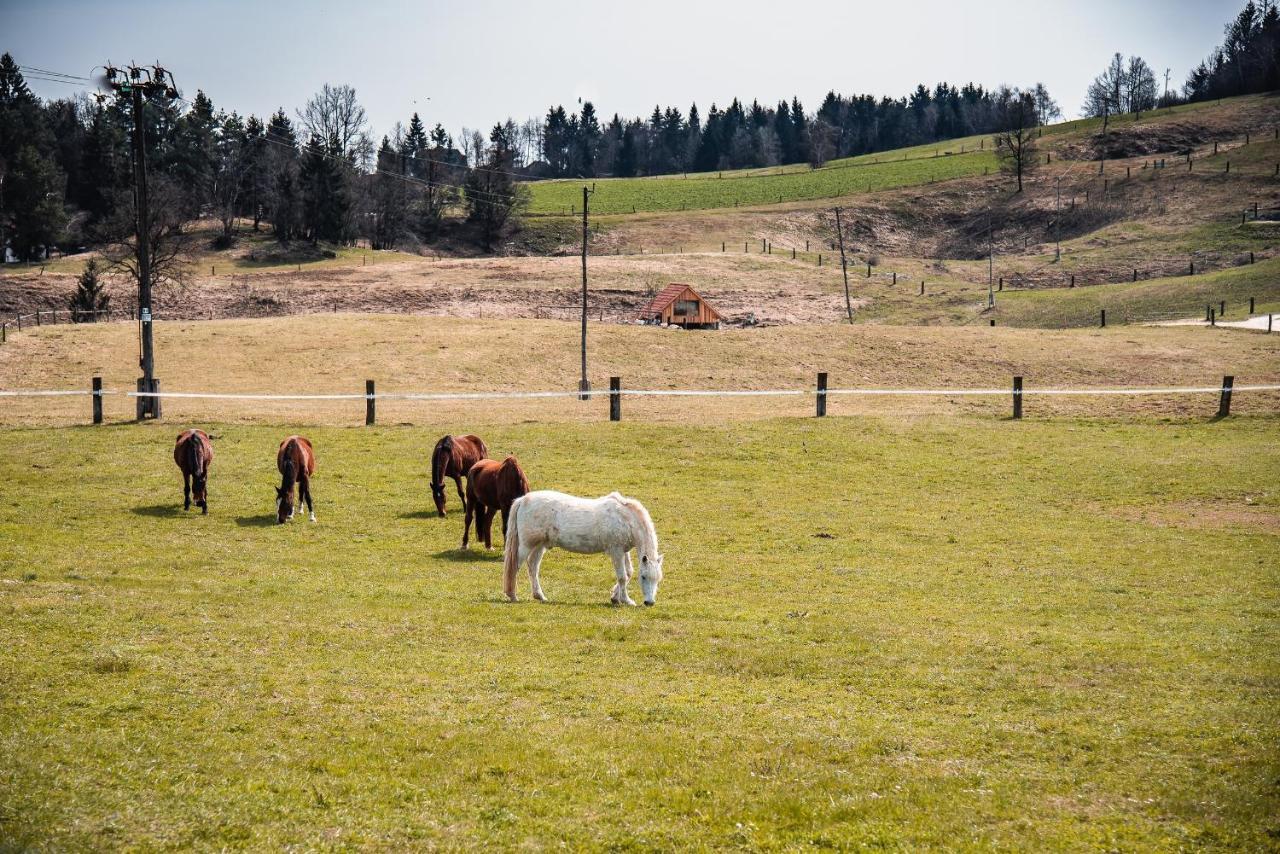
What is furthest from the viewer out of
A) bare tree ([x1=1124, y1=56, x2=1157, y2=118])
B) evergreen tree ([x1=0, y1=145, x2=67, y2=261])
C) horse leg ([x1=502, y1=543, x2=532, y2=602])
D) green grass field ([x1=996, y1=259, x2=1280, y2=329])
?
bare tree ([x1=1124, y1=56, x2=1157, y2=118])

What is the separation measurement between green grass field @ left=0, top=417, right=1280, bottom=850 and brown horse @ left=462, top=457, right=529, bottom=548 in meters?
0.81

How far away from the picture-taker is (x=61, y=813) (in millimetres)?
7027

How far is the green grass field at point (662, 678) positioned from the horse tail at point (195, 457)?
2.98 feet

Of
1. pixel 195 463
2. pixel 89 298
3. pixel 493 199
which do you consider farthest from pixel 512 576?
pixel 493 199

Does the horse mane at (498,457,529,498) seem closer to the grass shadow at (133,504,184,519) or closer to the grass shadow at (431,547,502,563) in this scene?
the grass shadow at (431,547,502,563)

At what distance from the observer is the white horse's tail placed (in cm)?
1373

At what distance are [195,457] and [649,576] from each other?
11.2 meters

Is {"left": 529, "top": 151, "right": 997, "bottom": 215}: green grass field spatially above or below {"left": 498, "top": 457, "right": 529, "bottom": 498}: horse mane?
above

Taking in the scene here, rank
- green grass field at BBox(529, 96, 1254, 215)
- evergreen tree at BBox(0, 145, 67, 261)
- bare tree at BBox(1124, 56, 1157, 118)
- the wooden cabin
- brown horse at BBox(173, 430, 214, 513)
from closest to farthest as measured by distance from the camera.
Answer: brown horse at BBox(173, 430, 214, 513) → the wooden cabin → evergreen tree at BBox(0, 145, 67, 261) → green grass field at BBox(529, 96, 1254, 215) → bare tree at BBox(1124, 56, 1157, 118)

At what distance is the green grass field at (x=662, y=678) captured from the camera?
23.8ft

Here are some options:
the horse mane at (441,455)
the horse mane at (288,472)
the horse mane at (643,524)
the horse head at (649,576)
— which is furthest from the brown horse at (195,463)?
the horse head at (649,576)

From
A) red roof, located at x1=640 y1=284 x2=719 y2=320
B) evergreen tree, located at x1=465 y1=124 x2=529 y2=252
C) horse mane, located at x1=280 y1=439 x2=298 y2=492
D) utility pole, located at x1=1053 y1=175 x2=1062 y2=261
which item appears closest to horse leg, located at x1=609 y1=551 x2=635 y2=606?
horse mane, located at x1=280 y1=439 x2=298 y2=492

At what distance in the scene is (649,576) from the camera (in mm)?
13352

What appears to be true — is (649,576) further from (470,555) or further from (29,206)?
(29,206)
